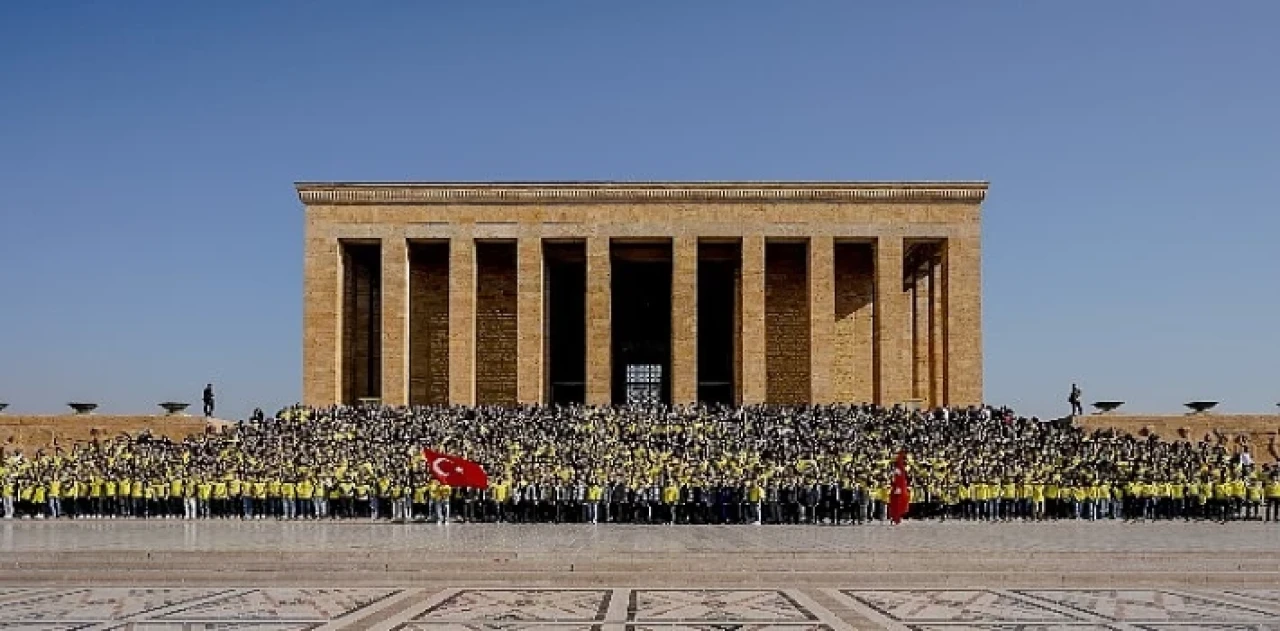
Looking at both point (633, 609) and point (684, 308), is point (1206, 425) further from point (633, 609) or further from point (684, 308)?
point (633, 609)

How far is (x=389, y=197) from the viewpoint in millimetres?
37469

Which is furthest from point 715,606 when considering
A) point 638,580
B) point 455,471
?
point 455,471

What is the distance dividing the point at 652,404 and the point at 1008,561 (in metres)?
18.1

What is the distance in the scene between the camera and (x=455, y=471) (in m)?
23.5

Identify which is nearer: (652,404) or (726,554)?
(726,554)

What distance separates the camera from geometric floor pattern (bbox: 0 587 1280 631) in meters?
11.4

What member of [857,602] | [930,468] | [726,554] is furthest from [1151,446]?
[857,602]

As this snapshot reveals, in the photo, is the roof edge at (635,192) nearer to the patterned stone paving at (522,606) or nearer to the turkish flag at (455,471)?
the turkish flag at (455,471)

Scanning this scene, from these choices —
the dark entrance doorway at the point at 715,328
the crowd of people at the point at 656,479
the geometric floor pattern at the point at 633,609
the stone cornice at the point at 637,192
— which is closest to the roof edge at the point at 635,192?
the stone cornice at the point at 637,192

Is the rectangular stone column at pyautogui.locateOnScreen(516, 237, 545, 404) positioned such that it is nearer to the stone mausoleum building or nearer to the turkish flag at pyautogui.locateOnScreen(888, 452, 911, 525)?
the stone mausoleum building

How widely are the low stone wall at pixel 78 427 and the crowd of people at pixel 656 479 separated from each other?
5.43 meters

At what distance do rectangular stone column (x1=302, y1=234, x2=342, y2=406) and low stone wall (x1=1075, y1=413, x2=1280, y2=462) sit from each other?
20.9 m

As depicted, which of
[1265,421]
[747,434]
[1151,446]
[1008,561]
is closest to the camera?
[1008,561]

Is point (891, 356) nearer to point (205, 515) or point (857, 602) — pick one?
point (205, 515)
